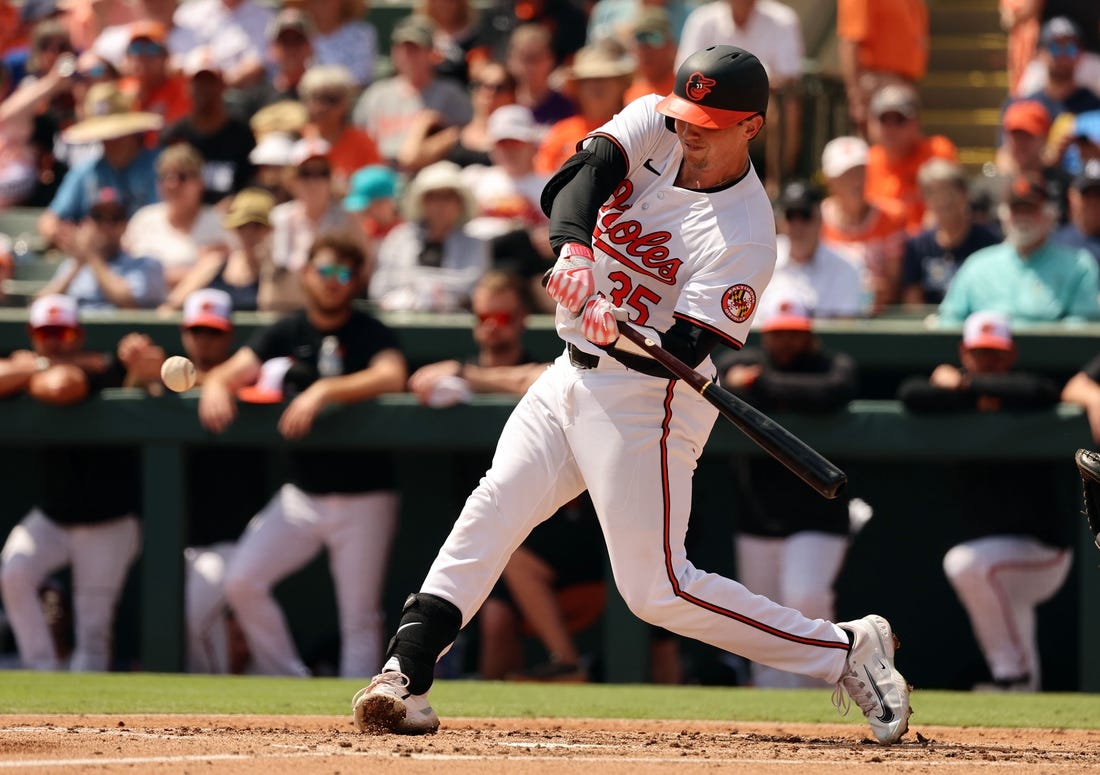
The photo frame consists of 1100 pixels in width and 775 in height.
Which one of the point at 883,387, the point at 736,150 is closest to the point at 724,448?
the point at 883,387

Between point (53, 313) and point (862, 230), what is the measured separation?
382 centimetres

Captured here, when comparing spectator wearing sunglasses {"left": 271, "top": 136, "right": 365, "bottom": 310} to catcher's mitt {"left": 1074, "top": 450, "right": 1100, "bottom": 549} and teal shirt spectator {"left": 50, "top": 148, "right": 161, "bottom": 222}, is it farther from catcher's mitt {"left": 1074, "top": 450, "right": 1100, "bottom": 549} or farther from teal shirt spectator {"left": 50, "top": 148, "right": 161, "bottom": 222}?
catcher's mitt {"left": 1074, "top": 450, "right": 1100, "bottom": 549}

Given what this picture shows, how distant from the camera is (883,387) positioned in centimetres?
820

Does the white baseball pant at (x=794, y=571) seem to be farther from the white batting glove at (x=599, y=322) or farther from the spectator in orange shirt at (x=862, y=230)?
the white batting glove at (x=599, y=322)

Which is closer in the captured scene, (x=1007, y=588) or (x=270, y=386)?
(x=1007, y=588)

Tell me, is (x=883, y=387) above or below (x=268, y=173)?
below

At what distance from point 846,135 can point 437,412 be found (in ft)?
11.4

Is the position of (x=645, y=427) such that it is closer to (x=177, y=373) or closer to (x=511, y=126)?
(x=177, y=373)

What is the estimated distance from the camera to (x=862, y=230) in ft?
28.2

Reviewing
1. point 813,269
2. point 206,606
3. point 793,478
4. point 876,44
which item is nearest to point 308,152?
point 206,606

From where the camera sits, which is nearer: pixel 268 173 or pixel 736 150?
pixel 736 150

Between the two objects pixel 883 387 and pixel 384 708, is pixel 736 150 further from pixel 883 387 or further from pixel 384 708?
pixel 883 387

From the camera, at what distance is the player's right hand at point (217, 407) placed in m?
7.70

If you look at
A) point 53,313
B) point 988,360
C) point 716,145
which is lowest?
point 53,313
